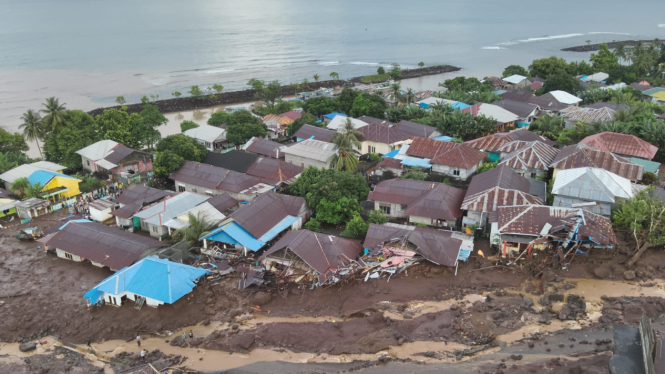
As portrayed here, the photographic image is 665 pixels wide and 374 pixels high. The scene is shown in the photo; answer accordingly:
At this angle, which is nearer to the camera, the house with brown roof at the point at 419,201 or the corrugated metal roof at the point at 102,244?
the corrugated metal roof at the point at 102,244

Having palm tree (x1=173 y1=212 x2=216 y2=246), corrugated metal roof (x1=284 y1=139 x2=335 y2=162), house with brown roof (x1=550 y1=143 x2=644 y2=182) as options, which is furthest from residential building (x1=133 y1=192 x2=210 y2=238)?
house with brown roof (x1=550 y1=143 x2=644 y2=182)

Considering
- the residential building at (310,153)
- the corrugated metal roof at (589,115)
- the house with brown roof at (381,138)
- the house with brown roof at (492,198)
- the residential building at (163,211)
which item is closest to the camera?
the house with brown roof at (492,198)

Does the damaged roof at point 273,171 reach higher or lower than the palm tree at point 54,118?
lower

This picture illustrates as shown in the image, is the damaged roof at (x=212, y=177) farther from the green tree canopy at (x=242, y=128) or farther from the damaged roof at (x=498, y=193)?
the damaged roof at (x=498, y=193)

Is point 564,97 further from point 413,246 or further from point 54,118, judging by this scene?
point 54,118

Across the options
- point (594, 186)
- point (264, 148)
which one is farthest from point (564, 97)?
point (264, 148)

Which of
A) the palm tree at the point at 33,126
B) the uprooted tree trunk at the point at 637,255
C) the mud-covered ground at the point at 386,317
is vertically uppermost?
the palm tree at the point at 33,126

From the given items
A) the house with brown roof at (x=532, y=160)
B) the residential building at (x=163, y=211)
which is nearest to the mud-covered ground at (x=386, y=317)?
the residential building at (x=163, y=211)

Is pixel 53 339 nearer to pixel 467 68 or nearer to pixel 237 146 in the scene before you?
pixel 237 146
